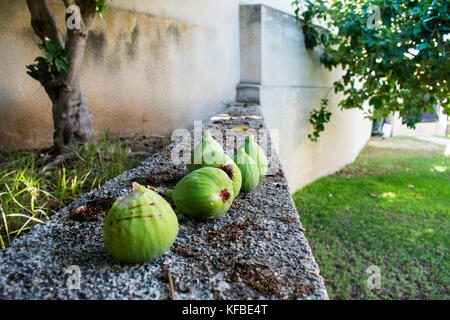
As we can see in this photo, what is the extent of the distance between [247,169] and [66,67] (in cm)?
223

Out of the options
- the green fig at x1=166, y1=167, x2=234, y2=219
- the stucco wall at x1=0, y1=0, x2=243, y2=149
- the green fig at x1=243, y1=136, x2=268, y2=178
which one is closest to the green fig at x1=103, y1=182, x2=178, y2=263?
the green fig at x1=166, y1=167, x2=234, y2=219

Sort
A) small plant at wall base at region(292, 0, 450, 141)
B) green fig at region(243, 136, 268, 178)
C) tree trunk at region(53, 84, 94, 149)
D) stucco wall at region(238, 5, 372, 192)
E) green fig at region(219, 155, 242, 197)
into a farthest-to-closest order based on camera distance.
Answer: stucco wall at region(238, 5, 372, 192) → small plant at wall base at region(292, 0, 450, 141) → tree trunk at region(53, 84, 94, 149) → green fig at region(243, 136, 268, 178) → green fig at region(219, 155, 242, 197)

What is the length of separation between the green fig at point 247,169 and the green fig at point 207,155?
3.6 inches

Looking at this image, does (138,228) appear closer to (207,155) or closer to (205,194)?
(205,194)

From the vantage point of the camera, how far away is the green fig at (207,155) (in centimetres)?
134

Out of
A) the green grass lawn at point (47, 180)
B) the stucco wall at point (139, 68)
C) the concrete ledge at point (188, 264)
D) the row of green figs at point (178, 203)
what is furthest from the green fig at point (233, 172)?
the stucco wall at point (139, 68)

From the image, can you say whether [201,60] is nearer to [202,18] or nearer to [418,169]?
[202,18]

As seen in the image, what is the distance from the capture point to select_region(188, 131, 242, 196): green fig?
1.31 m

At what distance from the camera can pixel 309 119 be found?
20.1ft

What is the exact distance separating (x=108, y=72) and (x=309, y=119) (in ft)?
12.6

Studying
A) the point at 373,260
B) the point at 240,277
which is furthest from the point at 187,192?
the point at 373,260

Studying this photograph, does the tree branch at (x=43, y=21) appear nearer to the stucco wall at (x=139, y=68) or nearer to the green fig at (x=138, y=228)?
the stucco wall at (x=139, y=68)

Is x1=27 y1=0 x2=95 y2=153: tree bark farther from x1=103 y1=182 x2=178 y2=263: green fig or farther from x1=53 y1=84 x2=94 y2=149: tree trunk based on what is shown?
x1=103 y1=182 x2=178 y2=263: green fig

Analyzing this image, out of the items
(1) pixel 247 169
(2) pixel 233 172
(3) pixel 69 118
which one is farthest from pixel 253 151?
(3) pixel 69 118
